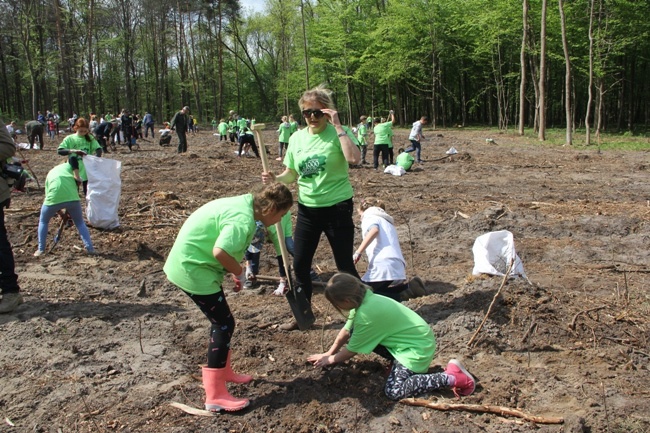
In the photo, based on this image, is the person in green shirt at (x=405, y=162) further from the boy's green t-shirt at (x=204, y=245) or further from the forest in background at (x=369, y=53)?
the forest in background at (x=369, y=53)

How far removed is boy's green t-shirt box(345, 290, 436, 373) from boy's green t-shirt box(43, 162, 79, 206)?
4.87m

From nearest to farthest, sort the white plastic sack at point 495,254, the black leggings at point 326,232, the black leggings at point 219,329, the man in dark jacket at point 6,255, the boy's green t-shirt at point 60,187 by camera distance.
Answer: the black leggings at point 219,329
the black leggings at point 326,232
the man in dark jacket at point 6,255
the white plastic sack at point 495,254
the boy's green t-shirt at point 60,187

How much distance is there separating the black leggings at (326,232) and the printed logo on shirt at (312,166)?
0.91 ft

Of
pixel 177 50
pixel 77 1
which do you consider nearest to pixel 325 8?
pixel 177 50

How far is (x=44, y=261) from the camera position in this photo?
268 inches

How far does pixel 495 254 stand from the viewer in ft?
17.1

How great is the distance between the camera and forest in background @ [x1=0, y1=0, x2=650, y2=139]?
30.9 m

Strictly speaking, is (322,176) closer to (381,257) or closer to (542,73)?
(381,257)

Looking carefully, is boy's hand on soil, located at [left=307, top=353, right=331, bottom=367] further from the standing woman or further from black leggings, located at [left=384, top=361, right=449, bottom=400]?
the standing woman

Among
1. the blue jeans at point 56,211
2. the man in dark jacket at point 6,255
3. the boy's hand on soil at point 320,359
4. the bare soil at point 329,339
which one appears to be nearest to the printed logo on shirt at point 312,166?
the bare soil at point 329,339

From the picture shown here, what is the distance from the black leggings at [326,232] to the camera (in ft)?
13.8

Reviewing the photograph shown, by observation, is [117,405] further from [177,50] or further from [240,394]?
[177,50]

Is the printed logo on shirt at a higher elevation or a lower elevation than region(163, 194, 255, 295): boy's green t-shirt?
higher

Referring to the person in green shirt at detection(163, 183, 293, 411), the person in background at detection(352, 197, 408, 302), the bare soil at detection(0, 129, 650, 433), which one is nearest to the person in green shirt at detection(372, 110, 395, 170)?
the bare soil at detection(0, 129, 650, 433)
